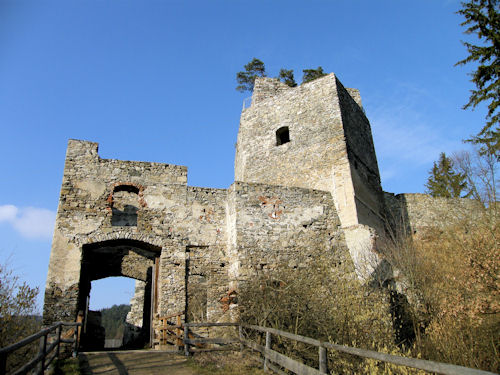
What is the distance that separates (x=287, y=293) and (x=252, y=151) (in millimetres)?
7198

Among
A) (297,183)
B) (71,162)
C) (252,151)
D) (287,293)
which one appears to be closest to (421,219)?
(297,183)

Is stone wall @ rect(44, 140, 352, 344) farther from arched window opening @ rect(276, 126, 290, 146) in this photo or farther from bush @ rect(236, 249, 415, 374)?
arched window opening @ rect(276, 126, 290, 146)

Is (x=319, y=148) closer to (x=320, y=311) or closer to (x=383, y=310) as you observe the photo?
(x=383, y=310)

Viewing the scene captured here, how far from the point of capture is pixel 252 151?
570 inches

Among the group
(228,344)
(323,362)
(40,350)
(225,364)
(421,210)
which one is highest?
(421,210)

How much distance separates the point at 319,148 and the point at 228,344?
7.31m

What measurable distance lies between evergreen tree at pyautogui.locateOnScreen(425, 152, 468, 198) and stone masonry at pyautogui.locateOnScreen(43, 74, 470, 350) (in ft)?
42.3

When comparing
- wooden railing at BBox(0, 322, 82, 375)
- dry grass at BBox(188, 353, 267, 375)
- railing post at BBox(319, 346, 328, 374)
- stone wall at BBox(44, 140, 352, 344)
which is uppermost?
stone wall at BBox(44, 140, 352, 344)

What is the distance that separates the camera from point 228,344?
26.6 feet

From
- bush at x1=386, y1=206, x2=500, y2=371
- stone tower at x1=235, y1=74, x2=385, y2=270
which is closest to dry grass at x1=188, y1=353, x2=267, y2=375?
bush at x1=386, y1=206, x2=500, y2=371

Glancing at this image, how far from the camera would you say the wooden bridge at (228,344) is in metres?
4.27

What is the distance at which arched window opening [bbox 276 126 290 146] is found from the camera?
14258mm

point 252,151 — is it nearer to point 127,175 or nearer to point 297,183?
point 297,183

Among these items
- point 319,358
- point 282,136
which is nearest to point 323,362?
point 319,358
